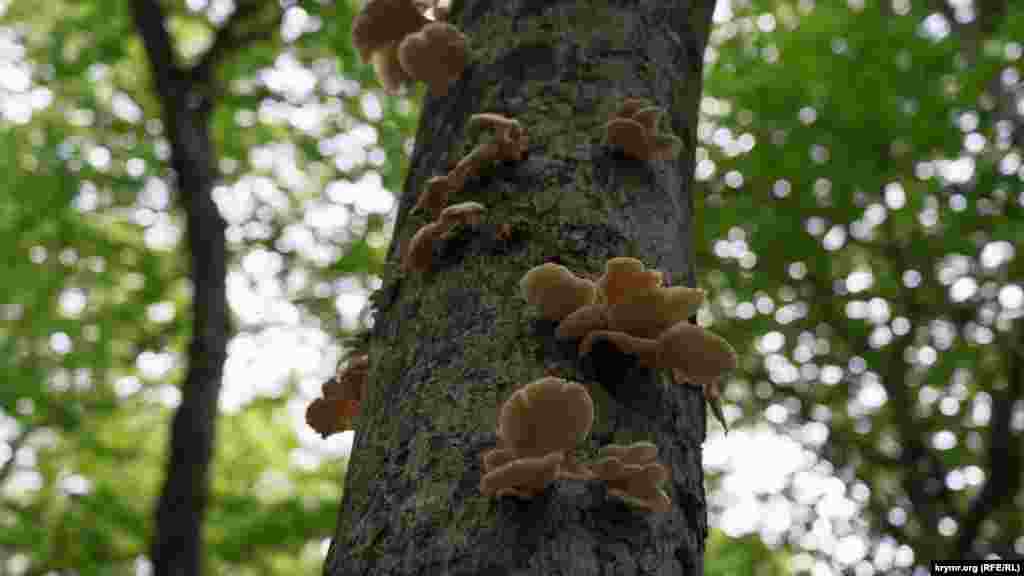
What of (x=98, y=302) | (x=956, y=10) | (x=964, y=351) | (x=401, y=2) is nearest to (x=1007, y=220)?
(x=964, y=351)

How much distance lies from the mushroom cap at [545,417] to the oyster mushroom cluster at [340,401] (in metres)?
0.65

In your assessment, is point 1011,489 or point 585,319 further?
point 1011,489

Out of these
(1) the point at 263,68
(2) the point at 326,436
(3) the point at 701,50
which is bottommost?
(2) the point at 326,436

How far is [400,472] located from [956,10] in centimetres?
912

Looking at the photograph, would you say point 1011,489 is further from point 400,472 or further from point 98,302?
point 98,302

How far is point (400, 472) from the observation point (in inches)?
54.9

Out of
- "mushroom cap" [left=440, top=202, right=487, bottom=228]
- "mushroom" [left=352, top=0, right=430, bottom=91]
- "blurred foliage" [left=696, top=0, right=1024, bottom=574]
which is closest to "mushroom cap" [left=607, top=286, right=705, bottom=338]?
"mushroom cap" [left=440, top=202, right=487, bottom=228]

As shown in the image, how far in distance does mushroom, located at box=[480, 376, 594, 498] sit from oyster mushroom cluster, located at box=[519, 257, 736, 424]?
177mm

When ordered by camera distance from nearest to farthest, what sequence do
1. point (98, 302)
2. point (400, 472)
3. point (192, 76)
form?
point (400, 472) → point (192, 76) → point (98, 302)

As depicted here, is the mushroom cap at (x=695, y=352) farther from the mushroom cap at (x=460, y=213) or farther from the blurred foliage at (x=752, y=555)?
the blurred foliage at (x=752, y=555)

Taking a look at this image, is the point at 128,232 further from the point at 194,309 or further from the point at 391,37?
the point at 391,37

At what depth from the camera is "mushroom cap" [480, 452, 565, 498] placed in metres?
1.20

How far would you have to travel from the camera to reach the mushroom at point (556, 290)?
4.70 feet

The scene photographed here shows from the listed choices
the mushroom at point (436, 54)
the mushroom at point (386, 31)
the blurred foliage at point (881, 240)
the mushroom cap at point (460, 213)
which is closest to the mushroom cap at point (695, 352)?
the mushroom cap at point (460, 213)
